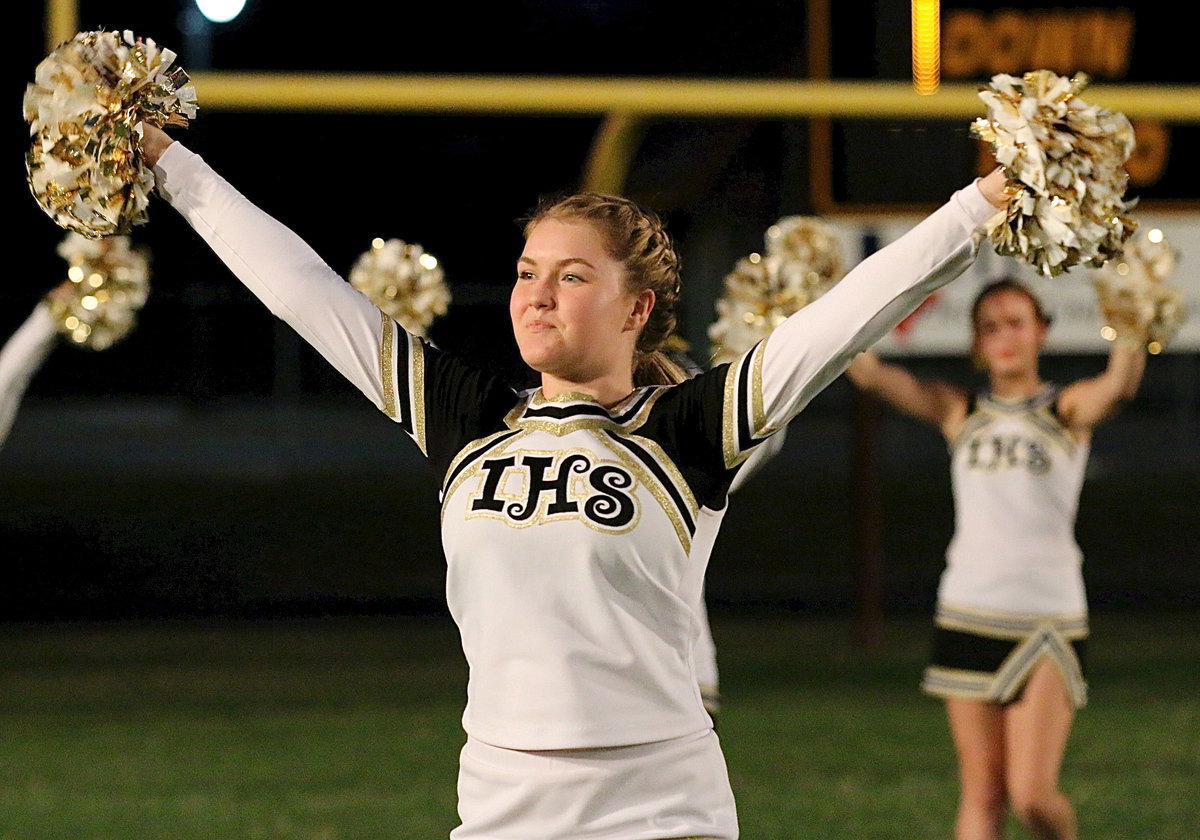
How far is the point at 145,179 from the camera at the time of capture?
2.38 m

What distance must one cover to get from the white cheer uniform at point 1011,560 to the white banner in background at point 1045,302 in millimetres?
3133

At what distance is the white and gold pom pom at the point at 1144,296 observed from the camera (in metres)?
4.38

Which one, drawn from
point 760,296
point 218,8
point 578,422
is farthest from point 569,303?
point 218,8

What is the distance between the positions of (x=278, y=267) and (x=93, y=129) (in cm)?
28

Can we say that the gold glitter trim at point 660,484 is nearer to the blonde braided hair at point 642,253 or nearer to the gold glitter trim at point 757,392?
the gold glitter trim at point 757,392

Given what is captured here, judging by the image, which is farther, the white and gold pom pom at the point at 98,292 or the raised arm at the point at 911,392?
the raised arm at the point at 911,392

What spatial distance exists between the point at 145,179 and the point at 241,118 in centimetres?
2113

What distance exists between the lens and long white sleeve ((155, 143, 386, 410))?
2393 millimetres

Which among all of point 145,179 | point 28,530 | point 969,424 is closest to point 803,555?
point 28,530

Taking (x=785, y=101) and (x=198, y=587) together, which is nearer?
(x=785, y=101)

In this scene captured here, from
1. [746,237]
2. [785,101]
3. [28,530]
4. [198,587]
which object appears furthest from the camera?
[746,237]

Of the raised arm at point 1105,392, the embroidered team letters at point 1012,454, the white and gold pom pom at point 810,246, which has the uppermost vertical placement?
the white and gold pom pom at point 810,246

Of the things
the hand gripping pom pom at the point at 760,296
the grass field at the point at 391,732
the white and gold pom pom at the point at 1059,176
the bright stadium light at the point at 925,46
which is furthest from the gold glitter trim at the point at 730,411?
the bright stadium light at the point at 925,46

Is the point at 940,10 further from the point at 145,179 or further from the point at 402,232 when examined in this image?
the point at 402,232
